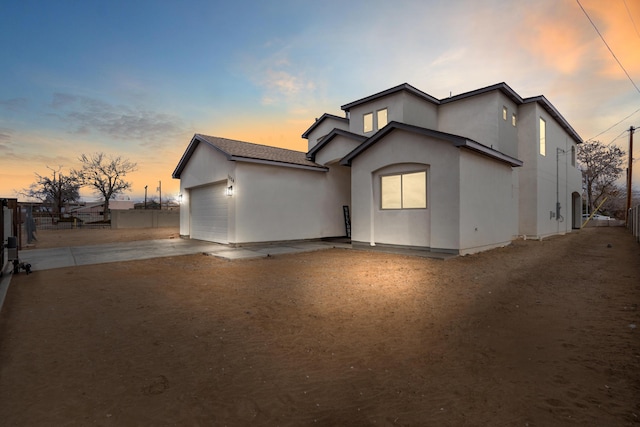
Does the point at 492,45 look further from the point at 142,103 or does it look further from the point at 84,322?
the point at 142,103

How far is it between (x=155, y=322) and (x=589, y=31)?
608 inches

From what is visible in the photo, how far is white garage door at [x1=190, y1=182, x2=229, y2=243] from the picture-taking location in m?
13.8

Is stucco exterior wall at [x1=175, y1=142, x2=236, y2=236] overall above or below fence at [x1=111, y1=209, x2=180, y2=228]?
above

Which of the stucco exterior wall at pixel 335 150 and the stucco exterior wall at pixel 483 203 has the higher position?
the stucco exterior wall at pixel 335 150

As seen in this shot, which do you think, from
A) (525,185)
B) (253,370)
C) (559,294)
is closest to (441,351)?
(253,370)

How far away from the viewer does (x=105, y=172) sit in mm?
A: 41406

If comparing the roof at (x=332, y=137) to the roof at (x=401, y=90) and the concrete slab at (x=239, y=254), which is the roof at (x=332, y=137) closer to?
the roof at (x=401, y=90)

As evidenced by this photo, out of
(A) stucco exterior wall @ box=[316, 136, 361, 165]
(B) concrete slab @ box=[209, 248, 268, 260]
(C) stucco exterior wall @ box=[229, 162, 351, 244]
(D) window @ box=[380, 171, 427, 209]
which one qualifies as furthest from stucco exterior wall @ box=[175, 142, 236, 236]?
(D) window @ box=[380, 171, 427, 209]

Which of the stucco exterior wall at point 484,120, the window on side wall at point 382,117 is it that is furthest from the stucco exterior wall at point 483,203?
the window on side wall at point 382,117

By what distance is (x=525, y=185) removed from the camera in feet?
51.4

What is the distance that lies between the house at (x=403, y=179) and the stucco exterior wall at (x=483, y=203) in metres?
0.04

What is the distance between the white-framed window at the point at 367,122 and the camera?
1670cm

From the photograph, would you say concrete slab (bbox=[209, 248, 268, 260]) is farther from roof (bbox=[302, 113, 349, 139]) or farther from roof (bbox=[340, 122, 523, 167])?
roof (bbox=[302, 113, 349, 139])

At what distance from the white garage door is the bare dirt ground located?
6996mm
